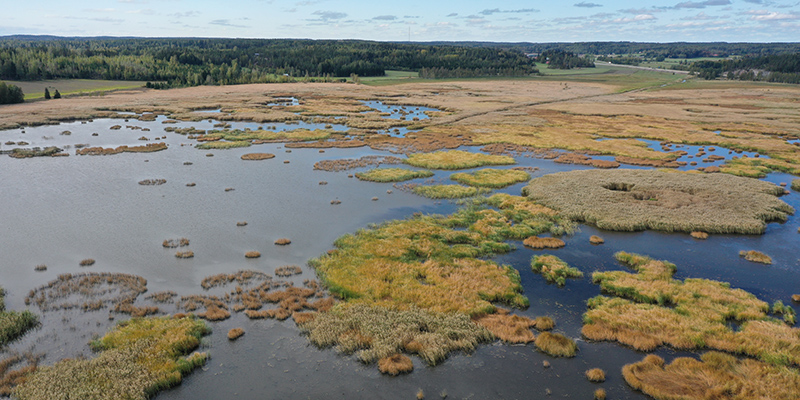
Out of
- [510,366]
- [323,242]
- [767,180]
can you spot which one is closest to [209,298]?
[323,242]

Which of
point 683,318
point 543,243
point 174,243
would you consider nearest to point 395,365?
point 683,318

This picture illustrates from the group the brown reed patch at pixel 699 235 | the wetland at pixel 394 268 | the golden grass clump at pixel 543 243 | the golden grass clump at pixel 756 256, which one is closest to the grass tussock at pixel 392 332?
the wetland at pixel 394 268

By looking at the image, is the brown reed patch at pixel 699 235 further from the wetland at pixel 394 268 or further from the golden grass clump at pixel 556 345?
the golden grass clump at pixel 556 345

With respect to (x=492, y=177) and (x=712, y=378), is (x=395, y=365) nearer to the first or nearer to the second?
(x=712, y=378)

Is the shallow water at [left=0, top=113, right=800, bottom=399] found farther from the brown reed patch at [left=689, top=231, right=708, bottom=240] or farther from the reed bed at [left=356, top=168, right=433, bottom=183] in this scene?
the reed bed at [left=356, top=168, right=433, bottom=183]

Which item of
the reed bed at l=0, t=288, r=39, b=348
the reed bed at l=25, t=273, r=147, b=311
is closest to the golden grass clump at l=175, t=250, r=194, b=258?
the reed bed at l=25, t=273, r=147, b=311
